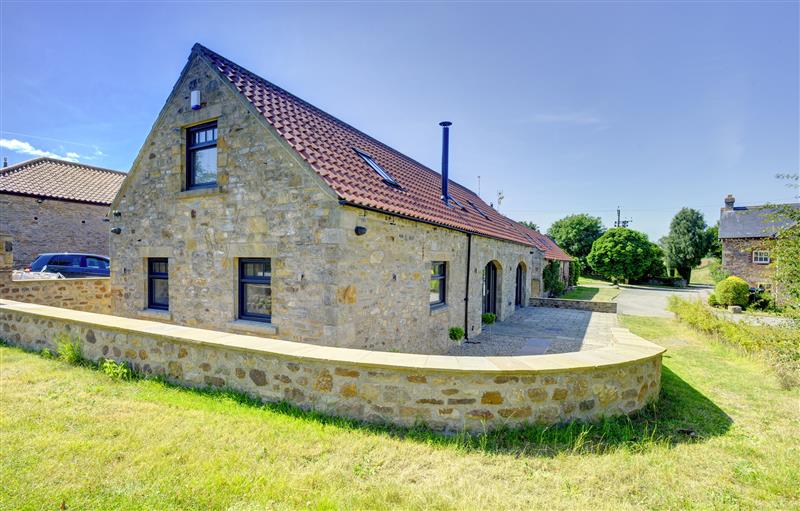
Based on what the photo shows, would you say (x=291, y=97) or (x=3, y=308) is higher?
(x=291, y=97)

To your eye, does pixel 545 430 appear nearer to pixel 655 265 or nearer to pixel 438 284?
pixel 438 284

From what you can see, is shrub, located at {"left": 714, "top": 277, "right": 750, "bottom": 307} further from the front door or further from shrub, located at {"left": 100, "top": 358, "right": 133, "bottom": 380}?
shrub, located at {"left": 100, "top": 358, "right": 133, "bottom": 380}

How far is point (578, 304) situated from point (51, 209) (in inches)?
1108

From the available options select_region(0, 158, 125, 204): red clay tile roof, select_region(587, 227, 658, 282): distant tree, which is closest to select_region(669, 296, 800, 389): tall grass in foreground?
select_region(0, 158, 125, 204): red clay tile roof

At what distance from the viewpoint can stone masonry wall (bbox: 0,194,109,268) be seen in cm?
1777

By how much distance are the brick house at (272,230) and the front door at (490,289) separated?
4718 millimetres

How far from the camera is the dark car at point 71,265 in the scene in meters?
14.9

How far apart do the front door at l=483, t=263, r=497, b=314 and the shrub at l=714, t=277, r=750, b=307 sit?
18.0 metres

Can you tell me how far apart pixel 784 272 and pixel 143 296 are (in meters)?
14.8

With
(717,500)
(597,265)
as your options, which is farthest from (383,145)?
(597,265)

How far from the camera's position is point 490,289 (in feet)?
51.1

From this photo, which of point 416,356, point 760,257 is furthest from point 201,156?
point 760,257

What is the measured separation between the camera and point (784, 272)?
298 inches

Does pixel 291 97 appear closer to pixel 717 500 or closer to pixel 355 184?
pixel 355 184
